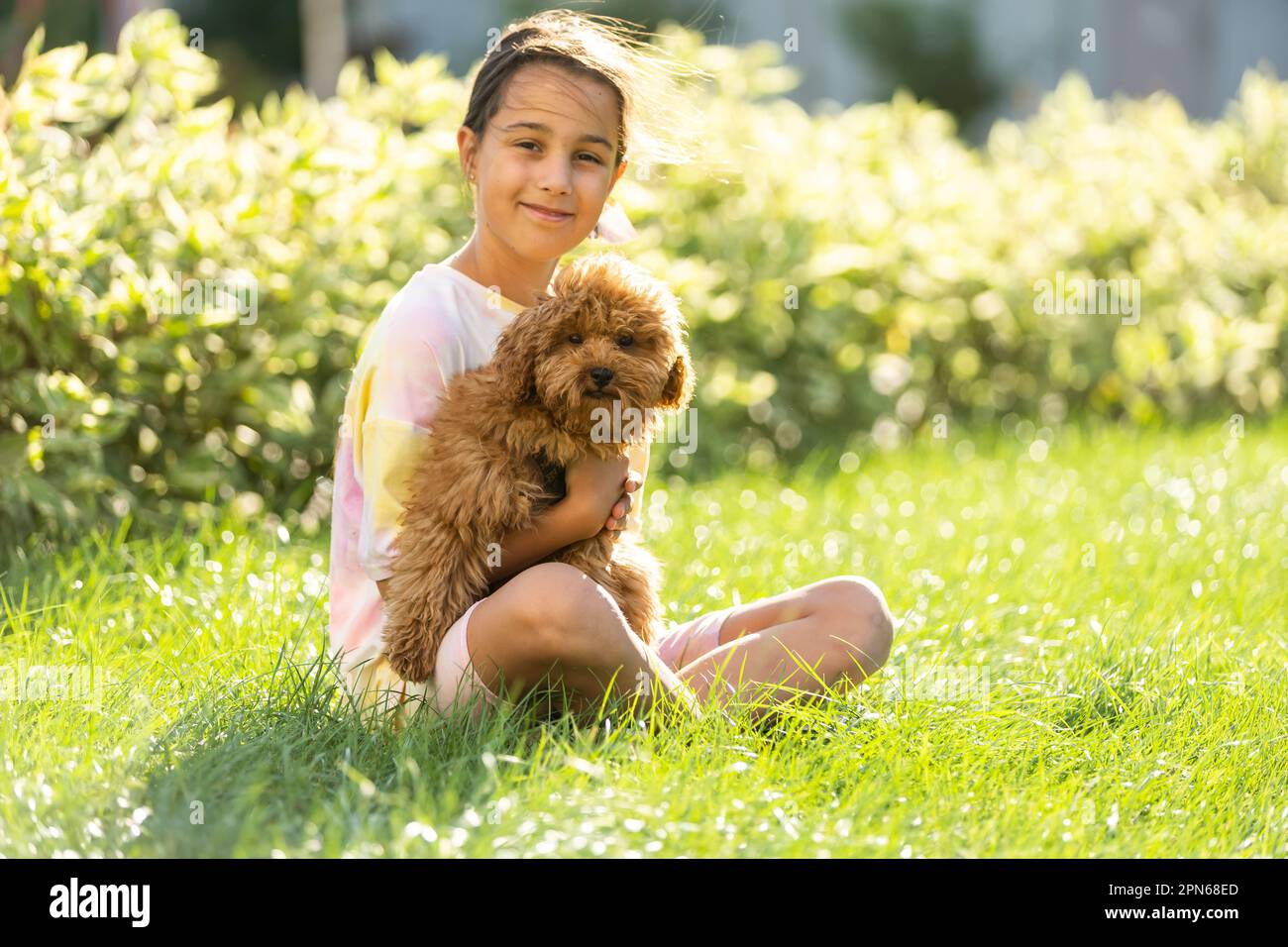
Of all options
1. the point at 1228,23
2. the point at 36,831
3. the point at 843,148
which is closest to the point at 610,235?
the point at 36,831

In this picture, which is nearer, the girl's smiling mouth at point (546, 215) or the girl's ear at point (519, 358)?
the girl's ear at point (519, 358)

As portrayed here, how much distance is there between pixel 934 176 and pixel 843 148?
51cm

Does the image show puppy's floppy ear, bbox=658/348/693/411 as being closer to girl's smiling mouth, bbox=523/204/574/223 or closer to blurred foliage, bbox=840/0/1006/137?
girl's smiling mouth, bbox=523/204/574/223

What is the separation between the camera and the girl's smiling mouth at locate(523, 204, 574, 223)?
3.16 m

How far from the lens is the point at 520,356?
2.79 meters

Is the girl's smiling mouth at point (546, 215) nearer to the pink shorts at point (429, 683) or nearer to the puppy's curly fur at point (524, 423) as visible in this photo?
the puppy's curly fur at point (524, 423)

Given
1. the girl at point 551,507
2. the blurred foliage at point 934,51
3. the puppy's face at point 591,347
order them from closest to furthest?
the puppy's face at point 591,347 < the girl at point 551,507 < the blurred foliage at point 934,51

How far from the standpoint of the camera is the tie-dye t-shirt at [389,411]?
117 inches

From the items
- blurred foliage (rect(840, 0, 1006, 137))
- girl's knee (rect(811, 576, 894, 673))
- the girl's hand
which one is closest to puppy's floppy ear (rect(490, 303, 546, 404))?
the girl's hand

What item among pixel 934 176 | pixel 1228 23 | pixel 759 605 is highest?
pixel 1228 23

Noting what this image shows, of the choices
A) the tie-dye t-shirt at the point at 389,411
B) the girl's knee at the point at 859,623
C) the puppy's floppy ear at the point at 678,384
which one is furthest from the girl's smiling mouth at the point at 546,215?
the girl's knee at the point at 859,623

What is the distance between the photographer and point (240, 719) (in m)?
3.03

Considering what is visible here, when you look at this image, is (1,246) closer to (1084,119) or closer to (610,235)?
(610,235)
